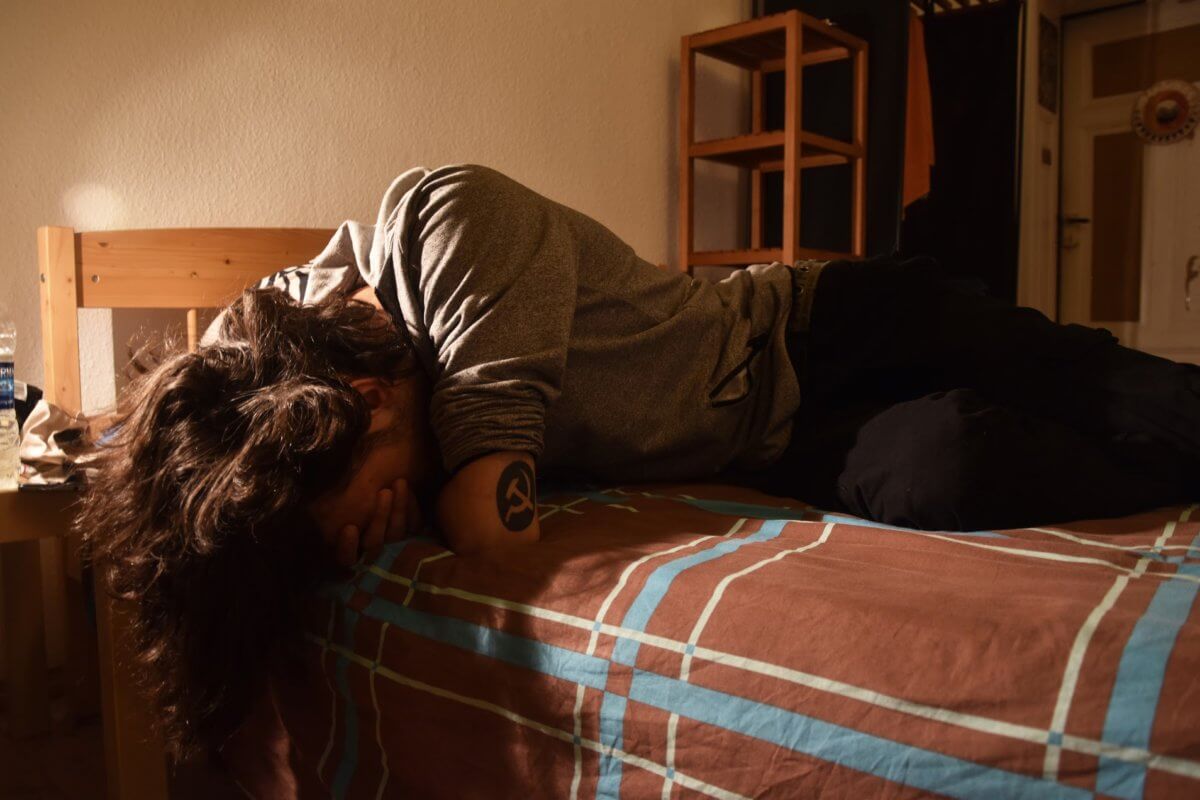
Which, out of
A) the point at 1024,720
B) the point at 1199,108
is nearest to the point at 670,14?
the point at 1024,720

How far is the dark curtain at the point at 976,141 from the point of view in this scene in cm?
330

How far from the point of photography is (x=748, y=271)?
1.13 metres

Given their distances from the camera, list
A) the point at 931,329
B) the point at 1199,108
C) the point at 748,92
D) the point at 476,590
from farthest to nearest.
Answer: the point at 1199,108 → the point at 748,92 → the point at 931,329 → the point at 476,590

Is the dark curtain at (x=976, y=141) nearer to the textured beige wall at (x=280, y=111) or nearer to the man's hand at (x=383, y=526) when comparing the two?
the textured beige wall at (x=280, y=111)

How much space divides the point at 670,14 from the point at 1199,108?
2.57 meters

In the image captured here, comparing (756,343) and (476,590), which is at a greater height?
(756,343)

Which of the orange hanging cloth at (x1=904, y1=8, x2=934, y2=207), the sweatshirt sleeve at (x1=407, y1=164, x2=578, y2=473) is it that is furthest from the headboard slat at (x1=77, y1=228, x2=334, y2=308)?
the orange hanging cloth at (x1=904, y1=8, x2=934, y2=207)

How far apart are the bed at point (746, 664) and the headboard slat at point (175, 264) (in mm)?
599

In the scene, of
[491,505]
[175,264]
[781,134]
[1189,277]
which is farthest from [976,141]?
[491,505]

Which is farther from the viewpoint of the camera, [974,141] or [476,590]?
[974,141]

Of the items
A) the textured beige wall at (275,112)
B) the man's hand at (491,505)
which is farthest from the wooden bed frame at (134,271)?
the man's hand at (491,505)

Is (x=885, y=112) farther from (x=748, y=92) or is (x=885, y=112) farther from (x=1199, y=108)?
(x=1199, y=108)

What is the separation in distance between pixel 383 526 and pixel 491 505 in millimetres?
113

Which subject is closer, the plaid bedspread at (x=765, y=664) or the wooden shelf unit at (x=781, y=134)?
the plaid bedspread at (x=765, y=664)
